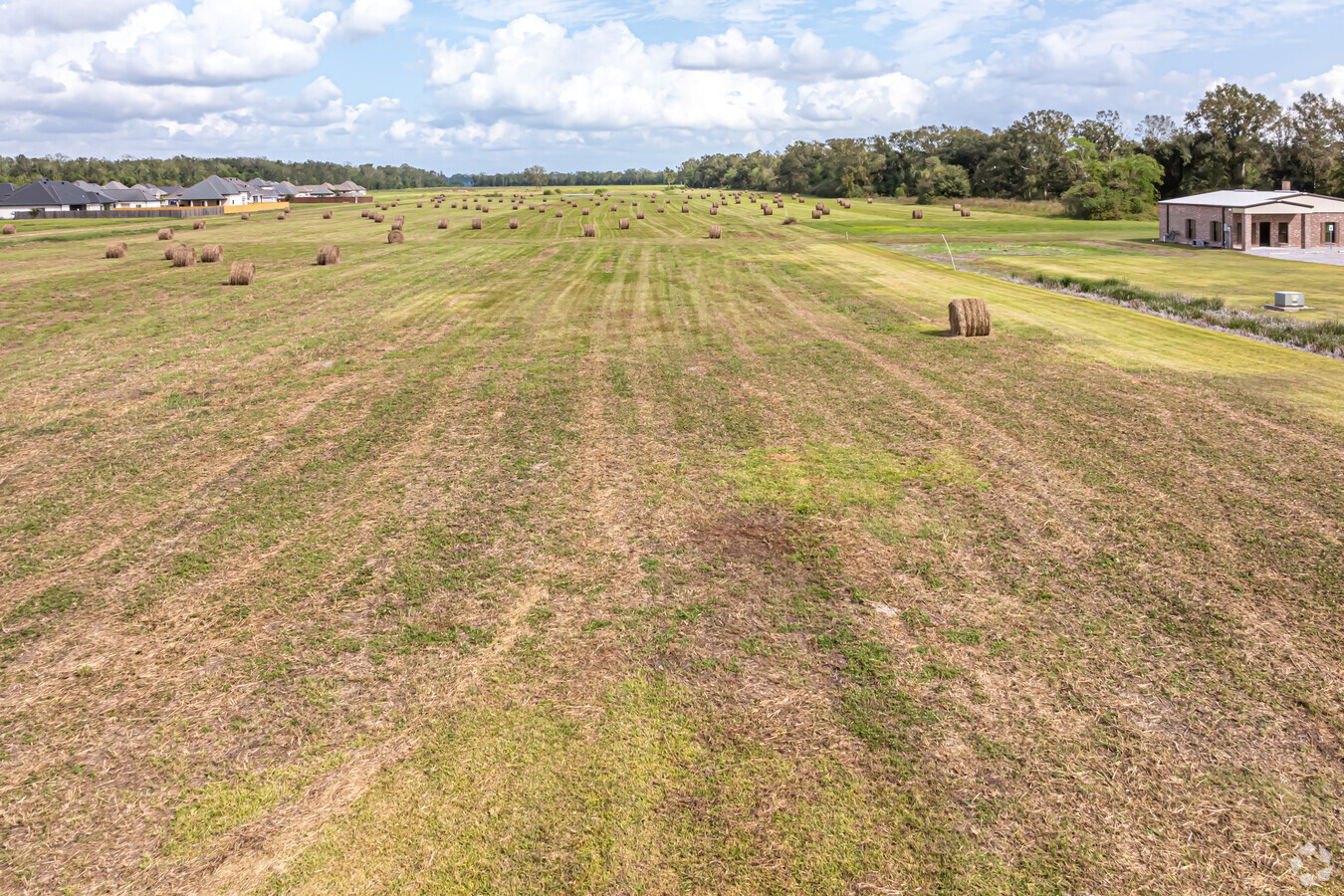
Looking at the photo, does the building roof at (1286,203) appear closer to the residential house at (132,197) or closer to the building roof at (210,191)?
the building roof at (210,191)

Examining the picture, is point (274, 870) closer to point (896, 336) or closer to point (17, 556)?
point (17, 556)

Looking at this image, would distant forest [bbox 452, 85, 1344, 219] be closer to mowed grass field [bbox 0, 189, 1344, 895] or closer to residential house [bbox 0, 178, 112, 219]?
mowed grass field [bbox 0, 189, 1344, 895]

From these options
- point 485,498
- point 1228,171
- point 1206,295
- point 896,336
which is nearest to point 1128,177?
point 1228,171

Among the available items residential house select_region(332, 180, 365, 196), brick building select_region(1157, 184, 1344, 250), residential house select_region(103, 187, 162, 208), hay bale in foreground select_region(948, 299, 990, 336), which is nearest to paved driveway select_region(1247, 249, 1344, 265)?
brick building select_region(1157, 184, 1344, 250)

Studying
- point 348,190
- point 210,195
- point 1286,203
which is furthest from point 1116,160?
point 348,190

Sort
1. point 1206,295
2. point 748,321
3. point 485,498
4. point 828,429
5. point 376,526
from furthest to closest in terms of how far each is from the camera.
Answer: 1. point 1206,295
2. point 748,321
3. point 828,429
4. point 485,498
5. point 376,526
